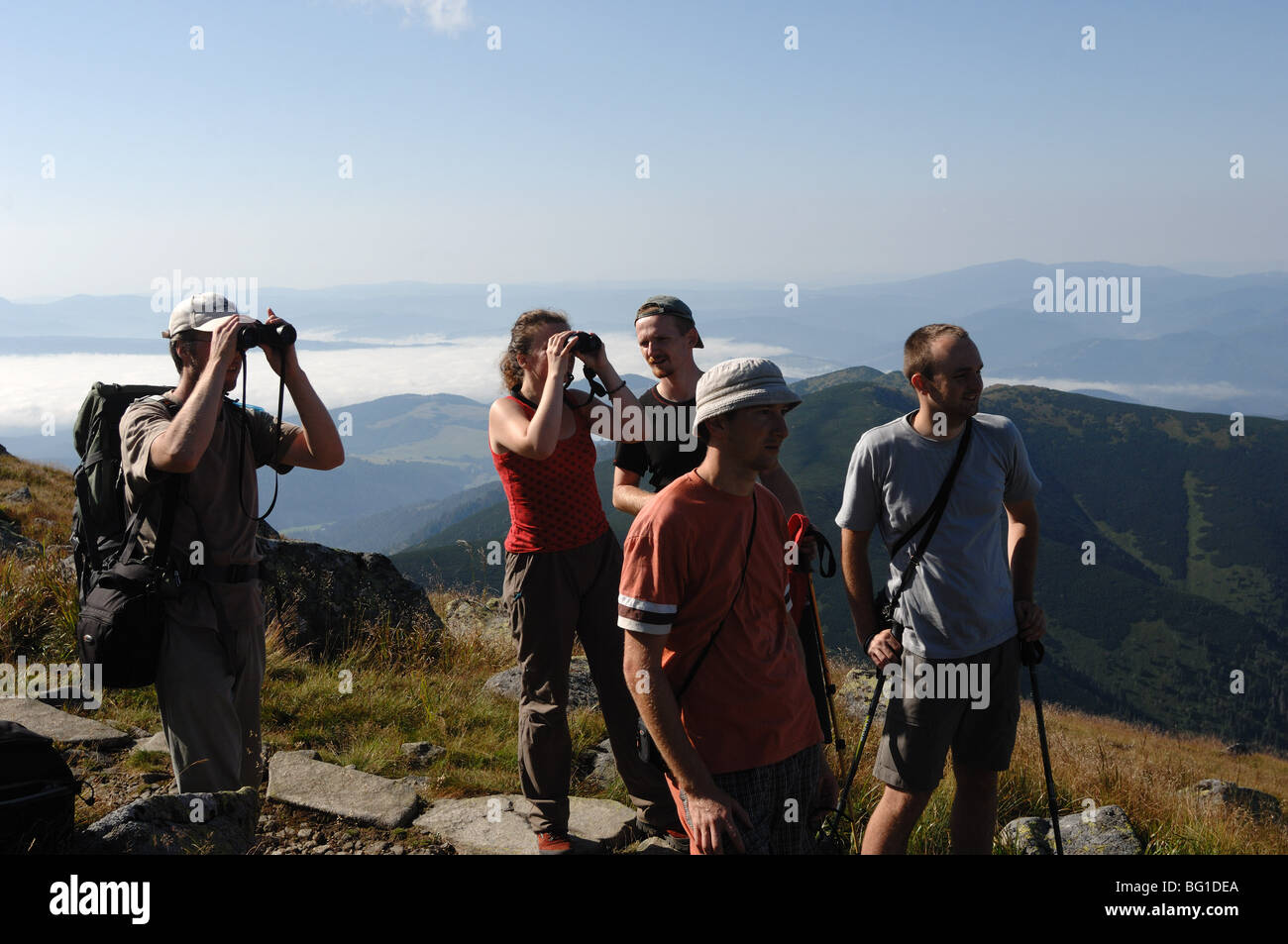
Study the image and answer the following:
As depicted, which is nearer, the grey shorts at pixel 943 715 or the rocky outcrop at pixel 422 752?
the grey shorts at pixel 943 715

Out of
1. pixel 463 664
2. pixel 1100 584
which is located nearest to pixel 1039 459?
pixel 1100 584

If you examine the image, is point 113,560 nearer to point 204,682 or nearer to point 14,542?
point 204,682

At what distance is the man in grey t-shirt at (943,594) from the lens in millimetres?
3441

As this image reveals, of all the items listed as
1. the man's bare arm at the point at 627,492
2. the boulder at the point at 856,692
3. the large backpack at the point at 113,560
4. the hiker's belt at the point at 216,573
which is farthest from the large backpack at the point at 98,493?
the boulder at the point at 856,692

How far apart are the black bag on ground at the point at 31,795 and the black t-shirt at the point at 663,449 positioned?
8.01 ft

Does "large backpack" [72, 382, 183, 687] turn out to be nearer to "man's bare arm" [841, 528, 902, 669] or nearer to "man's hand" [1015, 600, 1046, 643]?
"man's bare arm" [841, 528, 902, 669]

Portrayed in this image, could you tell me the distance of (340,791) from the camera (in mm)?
4629

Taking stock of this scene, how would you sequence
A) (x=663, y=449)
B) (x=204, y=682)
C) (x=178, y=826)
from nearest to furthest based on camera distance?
(x=178, y=826)
(x=204, y=682)
(x=663, y=449)

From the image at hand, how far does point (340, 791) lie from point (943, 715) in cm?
301

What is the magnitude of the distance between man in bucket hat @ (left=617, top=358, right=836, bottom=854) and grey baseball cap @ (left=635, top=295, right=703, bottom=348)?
4.85 feet

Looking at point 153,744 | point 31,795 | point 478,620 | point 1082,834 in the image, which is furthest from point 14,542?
point 1082,834

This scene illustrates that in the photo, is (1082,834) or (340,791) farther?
(1082,834)

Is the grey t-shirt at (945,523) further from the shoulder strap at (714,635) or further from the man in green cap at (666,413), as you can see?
the shoulder strap at (714,635)
